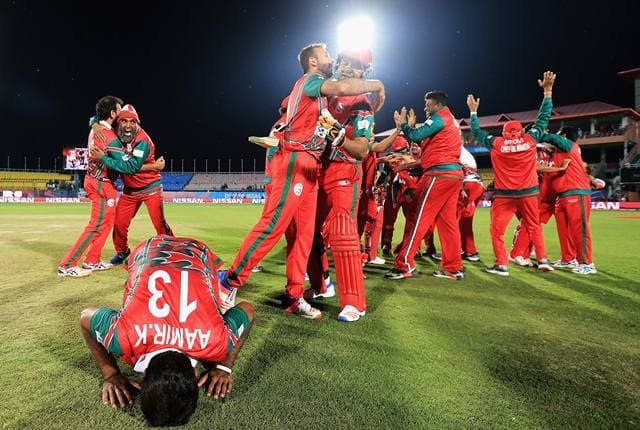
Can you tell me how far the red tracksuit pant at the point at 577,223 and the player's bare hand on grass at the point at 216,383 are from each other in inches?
225

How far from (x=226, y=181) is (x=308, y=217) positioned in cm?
6223

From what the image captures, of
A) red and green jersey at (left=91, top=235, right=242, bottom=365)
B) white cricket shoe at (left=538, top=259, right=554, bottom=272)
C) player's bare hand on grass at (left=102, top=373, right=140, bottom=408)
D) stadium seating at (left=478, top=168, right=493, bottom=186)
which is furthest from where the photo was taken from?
stadium seating at (left=478, top=168, right=493, bottom=186)

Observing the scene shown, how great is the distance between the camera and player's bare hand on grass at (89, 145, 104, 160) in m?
4.72

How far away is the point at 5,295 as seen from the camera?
3.95 m

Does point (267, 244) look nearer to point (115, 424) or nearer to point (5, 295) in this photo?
point (115, 424)

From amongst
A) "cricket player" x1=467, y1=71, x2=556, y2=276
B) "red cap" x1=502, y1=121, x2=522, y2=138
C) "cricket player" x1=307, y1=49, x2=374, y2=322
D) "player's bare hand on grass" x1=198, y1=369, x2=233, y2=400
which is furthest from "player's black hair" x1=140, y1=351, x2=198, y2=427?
"red cap" x1=502, y1=121, x2=522, y2=138

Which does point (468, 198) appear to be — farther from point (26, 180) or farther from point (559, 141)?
point (26, 180)

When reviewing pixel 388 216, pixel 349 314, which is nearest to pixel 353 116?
pixel 349 314

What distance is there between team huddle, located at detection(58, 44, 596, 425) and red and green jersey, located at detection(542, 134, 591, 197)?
18 mm

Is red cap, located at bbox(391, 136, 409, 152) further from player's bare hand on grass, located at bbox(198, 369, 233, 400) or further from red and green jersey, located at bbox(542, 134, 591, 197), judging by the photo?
player's bare hand on grass, located at bbox(198, 369, 233, 400)

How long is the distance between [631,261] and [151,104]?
217ft

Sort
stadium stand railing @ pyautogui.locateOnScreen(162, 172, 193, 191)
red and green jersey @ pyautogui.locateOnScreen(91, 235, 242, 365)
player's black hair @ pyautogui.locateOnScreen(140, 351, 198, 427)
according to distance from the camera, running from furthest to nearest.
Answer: stadium stand railing @ pyautogui.locateOnScreen(162, 172, 193, 191)
red and green jersey @ pyautogui.locateOnScreen(91, 235, 242, 365)
player's black hair @ pyautogui.locateOnScreen(140, 351, 198, 427)

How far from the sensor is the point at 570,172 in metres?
5.89

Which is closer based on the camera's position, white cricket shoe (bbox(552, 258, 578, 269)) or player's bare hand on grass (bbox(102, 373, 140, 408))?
player's bare hand on grass (bbox(102, 373, 140, 408))
